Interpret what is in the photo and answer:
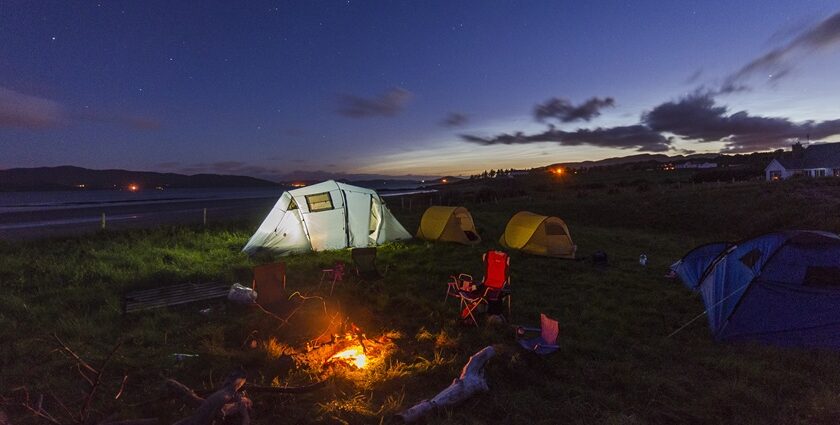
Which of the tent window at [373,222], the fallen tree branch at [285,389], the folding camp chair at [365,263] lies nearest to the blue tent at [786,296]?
the fallen tree branch at [285,389]

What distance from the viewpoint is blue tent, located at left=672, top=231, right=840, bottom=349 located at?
5652 mm

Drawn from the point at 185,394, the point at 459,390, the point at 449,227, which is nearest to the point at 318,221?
the point at 449,227

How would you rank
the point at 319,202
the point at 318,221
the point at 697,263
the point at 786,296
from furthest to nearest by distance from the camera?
the point at 319,202
the point at 318,221
the point at 697,263
the point at 786,296

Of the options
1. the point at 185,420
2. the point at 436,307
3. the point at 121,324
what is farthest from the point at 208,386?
the point at 436,307

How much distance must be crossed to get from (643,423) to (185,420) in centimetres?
403

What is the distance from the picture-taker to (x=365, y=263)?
9281mm

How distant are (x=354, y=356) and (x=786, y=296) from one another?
240 inches

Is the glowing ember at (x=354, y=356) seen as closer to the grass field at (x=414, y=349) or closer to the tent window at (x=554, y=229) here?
the grass field at (x=414, y=349)

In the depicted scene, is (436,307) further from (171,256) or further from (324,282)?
(171,256)

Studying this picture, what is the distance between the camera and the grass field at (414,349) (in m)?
4.13

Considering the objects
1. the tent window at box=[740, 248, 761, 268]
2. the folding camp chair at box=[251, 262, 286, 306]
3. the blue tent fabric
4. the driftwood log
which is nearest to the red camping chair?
the driftwood log

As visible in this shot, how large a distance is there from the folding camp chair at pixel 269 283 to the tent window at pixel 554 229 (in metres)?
8.39

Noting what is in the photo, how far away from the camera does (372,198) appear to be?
14.4 m

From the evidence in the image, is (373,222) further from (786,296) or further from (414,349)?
(786,296)
